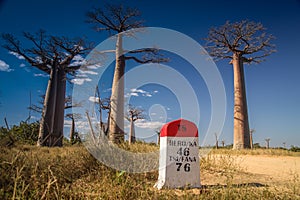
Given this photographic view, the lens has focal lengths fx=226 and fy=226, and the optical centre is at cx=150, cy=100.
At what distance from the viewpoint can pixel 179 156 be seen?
102 inches

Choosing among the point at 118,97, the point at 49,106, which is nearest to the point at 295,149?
the point at 118,97

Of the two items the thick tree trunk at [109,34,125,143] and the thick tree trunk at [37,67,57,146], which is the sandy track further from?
the thick tree trunk at [37,67,57,146]

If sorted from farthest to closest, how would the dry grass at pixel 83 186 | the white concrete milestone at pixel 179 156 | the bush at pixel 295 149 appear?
the bush at pixel 295 149, the white concrete milestone at pixel 179 156, the dry grass at pixel 83 186

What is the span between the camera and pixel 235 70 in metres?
10.6

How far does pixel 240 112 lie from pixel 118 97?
5.54 m

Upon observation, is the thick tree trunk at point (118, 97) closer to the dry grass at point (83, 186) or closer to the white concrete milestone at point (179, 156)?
the dry grass at point (83, 186)

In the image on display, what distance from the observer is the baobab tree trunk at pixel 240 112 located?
31.9 feet

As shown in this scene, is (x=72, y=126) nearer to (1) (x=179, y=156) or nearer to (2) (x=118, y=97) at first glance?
(2) (x=118, y=97)

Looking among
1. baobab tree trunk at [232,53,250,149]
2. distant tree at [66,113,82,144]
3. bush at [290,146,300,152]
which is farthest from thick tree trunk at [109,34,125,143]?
bush at [290,146,300,152]

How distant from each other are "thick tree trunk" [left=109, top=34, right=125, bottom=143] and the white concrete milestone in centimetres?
481

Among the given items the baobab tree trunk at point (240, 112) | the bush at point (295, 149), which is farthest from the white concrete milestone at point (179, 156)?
the bush at point (295, 149)

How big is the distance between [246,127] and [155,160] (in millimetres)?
7690

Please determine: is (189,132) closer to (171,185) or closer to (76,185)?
(171,185)

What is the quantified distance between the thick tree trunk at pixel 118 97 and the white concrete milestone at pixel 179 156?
15.8 feet
